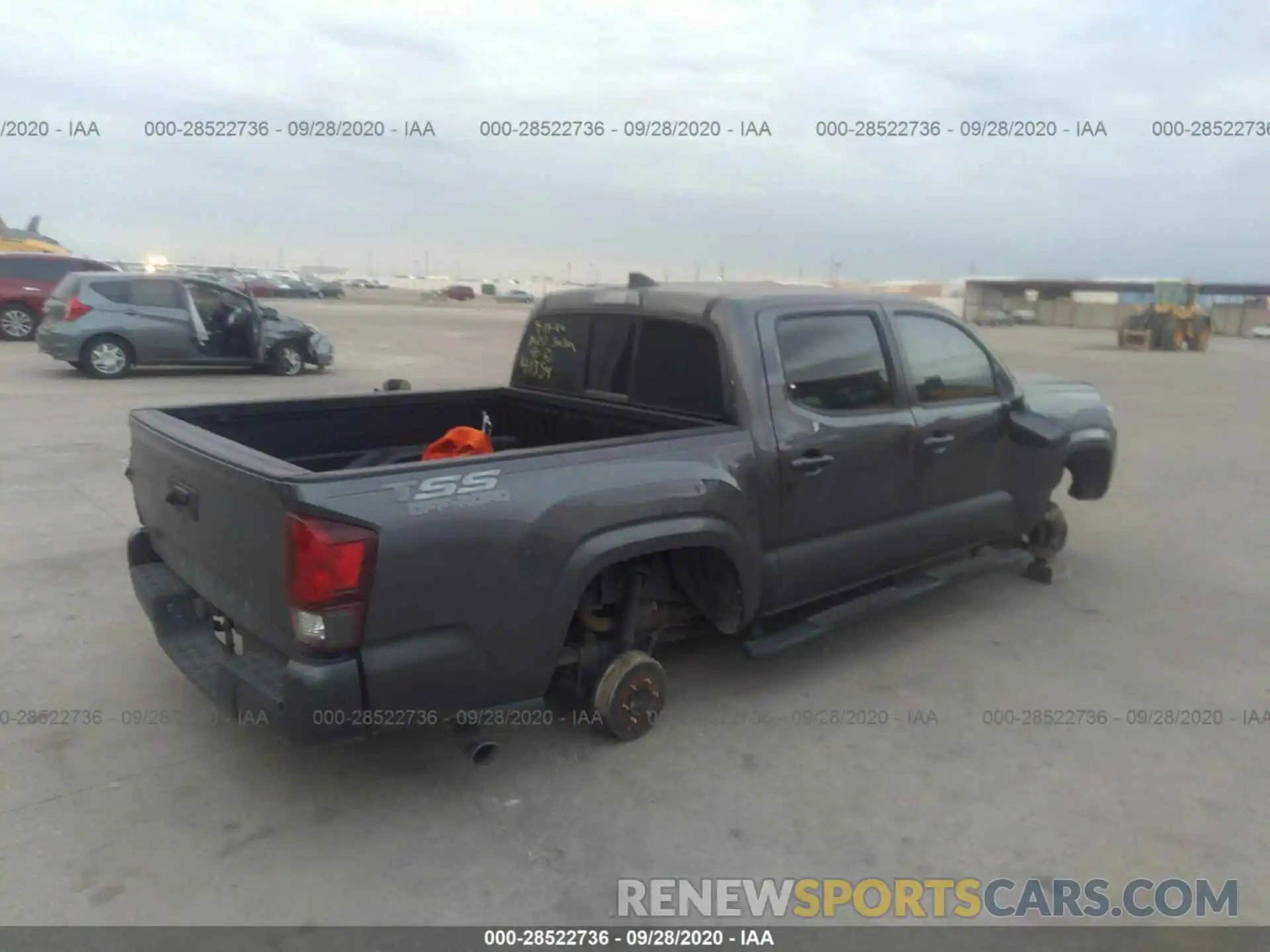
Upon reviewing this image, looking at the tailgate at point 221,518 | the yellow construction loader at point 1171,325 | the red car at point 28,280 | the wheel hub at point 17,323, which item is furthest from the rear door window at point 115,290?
the yellow construction loader at point 1171,325

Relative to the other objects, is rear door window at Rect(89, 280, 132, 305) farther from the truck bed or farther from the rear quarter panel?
the rear quarter panel

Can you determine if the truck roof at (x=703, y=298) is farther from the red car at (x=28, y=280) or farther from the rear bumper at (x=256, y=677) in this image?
the red car at (x=28, y=280)

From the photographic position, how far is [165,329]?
14.8m

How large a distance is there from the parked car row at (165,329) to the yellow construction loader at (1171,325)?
100 ft

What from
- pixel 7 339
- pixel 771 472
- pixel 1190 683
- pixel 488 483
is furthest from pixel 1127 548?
pixel 7 339

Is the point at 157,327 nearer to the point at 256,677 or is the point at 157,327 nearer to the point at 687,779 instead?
the point at 256,677

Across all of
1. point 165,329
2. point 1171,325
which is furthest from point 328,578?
point 1171,325

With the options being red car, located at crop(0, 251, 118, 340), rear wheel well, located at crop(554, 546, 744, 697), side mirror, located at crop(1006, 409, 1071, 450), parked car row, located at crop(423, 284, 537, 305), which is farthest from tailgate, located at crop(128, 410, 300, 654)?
parked car row, located at crop(423, 284, 537, 305)

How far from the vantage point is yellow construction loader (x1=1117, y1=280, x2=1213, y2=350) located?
34438 mm

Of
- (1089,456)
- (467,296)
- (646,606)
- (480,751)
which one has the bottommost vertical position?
(480,751)

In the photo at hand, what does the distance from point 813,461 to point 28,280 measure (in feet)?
68.0

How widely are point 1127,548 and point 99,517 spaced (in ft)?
24.1

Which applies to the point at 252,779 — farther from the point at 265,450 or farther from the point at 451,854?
the point at 265,450

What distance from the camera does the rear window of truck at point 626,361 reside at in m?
4.19
